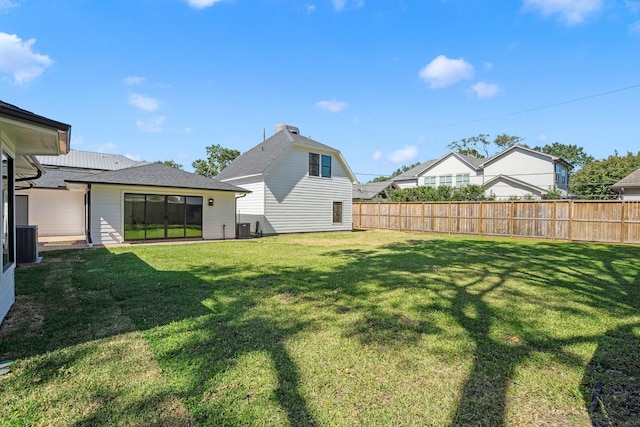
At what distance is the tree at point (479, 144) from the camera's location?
51.5 m

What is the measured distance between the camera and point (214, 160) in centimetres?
4144

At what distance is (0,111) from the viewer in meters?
2.88

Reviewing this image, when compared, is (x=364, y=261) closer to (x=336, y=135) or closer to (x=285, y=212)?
(x=285, y=212)

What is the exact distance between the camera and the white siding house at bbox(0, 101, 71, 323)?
3.20 metres

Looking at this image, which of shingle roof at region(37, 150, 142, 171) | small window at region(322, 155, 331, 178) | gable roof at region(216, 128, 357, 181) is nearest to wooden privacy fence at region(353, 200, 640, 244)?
gable roof at region(216, 128, 357, 181)

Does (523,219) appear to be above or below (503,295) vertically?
above

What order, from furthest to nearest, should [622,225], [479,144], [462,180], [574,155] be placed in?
[574,155] < [479,144] < [462,180] < [622,225]

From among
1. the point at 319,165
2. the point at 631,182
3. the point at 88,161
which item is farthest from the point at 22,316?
the point at 631,182

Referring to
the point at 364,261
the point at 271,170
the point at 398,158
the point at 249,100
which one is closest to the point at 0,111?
the point at 364,261

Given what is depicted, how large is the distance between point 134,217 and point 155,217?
746 millimetres

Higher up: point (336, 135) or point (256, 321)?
point (336, 135)

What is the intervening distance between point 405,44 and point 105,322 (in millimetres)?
16622

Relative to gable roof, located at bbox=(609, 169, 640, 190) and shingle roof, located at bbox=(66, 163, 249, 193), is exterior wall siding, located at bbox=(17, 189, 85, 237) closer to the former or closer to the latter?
shingle roof, located at bbox=(66, 163, 249, 193)

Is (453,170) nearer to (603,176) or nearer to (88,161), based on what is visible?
(603,176)
